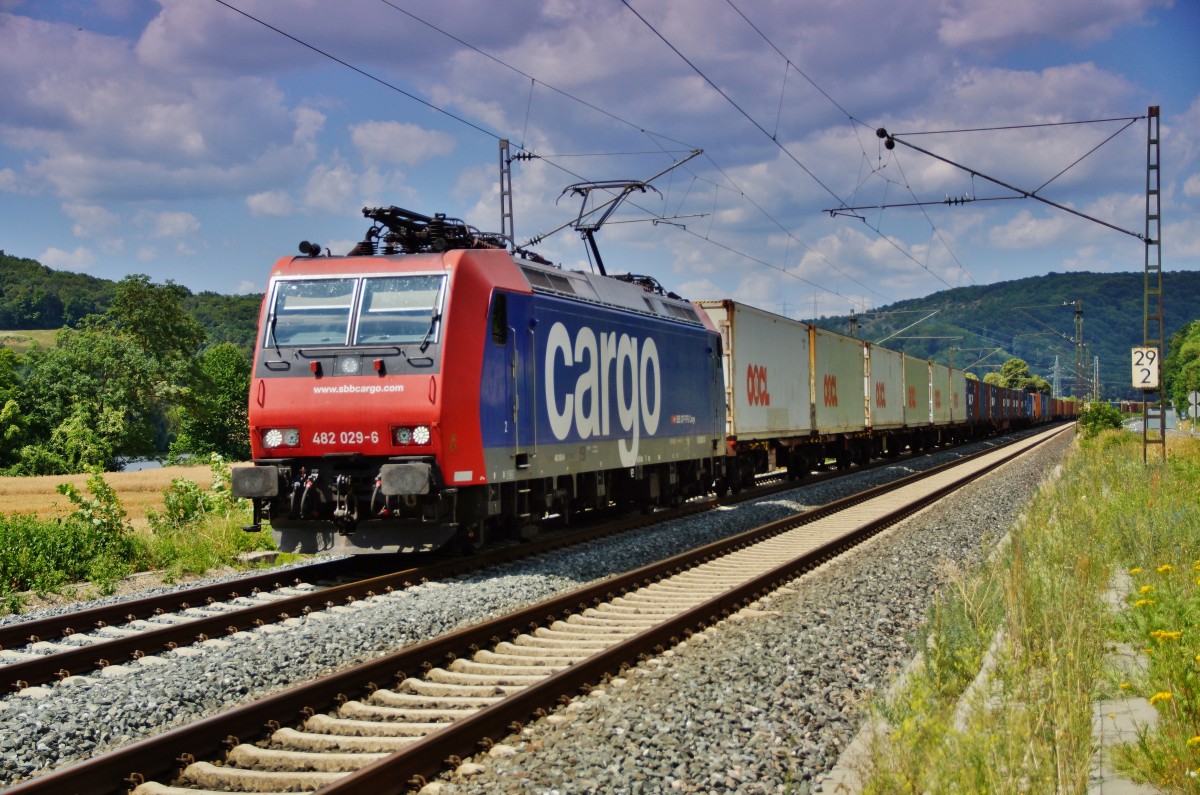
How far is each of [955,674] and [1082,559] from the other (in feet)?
6.39

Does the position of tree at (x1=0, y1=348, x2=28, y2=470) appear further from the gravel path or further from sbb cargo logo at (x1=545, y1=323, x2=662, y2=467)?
the gravel path

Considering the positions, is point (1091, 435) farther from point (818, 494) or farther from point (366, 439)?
point (366, 439)

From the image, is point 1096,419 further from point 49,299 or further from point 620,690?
point 49,299

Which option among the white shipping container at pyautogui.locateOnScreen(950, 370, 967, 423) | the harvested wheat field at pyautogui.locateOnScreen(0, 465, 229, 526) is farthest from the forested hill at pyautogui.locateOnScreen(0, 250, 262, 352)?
the white shipping container at pyautogui.locateOnScreen(950, 370, 967, 423)

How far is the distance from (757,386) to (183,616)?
15.6 metres

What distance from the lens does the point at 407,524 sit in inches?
457

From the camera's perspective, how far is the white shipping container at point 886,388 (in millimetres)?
34031

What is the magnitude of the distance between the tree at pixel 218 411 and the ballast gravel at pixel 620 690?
64.9 meters

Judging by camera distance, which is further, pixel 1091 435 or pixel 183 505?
pixel 1091 435

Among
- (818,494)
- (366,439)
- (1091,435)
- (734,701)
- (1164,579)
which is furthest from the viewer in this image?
(1091,435)

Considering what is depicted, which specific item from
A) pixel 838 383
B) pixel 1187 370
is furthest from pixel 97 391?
pixel 1187 370

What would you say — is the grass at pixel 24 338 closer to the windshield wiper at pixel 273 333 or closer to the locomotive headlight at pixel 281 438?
the windshield wiper at pixel 273 333

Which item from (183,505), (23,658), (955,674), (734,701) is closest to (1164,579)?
(955,674)

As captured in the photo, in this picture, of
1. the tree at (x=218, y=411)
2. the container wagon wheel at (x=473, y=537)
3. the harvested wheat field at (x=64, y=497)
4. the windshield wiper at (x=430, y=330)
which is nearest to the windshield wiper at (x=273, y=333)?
the windshield wiper at (x=430, y=330)
